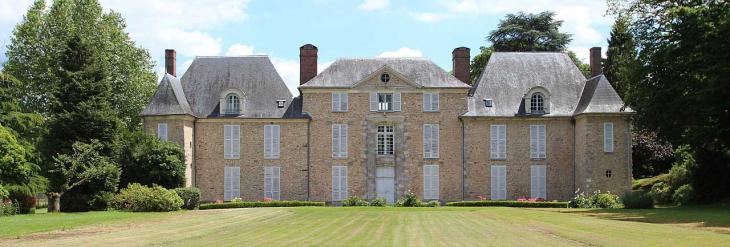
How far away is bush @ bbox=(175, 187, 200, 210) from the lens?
37.3 m

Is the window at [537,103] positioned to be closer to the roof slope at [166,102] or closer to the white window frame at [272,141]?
the white window frame at [272,141]

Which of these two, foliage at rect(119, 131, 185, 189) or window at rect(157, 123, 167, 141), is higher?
window at rect(157, 123, 167, 141)

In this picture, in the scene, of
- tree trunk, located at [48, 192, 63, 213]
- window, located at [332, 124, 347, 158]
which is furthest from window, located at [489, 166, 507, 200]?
tree trunk, located at [48, 192, 63, 213]

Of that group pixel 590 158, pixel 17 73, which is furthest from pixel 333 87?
pixel 17 73

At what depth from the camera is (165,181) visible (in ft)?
126

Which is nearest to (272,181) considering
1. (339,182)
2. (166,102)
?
(339,182)

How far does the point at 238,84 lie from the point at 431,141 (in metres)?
10.5

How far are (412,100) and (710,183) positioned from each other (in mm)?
14695

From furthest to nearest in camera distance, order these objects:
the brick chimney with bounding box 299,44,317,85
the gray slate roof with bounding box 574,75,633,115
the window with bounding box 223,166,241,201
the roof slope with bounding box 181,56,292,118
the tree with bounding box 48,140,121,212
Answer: the brick chimney with bounding box 299,44,317,85
the roof slope with bounding box 181,56,292,118
the window with bounding box 223,166,241,201
the gray slate roof with bounding box 574,75,633,115
the tree with bounding box 48,140,121,212

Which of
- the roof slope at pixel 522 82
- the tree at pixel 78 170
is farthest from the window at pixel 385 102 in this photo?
the tree at pixel 78 170

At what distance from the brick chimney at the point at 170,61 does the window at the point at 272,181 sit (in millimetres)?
7229

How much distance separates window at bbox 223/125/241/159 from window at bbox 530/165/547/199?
14843 mm

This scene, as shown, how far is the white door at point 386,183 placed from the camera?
1678 inches

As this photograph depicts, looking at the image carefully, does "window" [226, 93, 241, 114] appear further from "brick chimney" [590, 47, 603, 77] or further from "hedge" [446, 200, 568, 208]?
"brick chimney" [590, 47, 603, 77]
